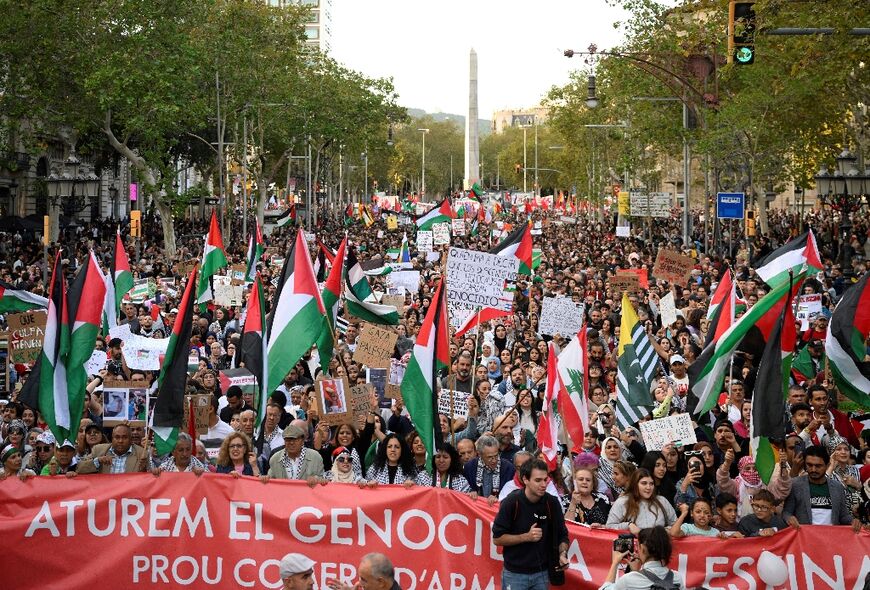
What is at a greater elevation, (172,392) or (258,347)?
(258,347)

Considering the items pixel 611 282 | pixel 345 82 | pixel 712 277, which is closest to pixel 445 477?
pixel 611 282

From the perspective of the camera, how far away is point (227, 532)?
9422mm

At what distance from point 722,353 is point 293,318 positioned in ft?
11.6

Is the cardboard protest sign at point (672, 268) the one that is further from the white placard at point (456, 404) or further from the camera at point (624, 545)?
the camera at point (624, 545)

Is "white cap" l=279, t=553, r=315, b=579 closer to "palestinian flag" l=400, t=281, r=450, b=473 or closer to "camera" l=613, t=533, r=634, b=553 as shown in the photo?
"camera" l=613, t=533, r=634, b=553

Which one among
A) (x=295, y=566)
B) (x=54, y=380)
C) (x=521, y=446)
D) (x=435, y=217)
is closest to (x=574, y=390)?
(x=521, y=446)

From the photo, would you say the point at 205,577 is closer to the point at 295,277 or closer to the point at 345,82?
the point at 295,277

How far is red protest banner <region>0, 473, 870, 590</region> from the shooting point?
925cm

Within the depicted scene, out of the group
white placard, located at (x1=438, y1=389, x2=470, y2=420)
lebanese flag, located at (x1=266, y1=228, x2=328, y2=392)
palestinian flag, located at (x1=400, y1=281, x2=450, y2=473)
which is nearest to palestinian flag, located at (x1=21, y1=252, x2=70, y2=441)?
lebanese flag, located at (x1=266, y1=228, x2=328, y2=392)

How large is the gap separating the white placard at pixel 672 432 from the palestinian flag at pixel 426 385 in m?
1.61

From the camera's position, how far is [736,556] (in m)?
8.87

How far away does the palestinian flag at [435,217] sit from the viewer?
32.5 m

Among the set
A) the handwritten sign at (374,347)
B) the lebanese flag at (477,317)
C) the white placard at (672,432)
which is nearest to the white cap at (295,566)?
the white placard at (672,432)

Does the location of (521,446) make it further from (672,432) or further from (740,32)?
(740,32)
